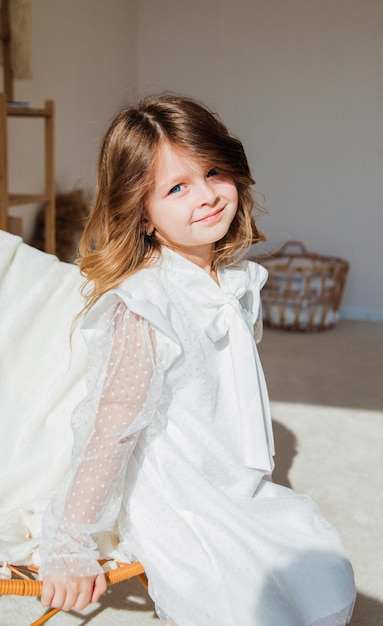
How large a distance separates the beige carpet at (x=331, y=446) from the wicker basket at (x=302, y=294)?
0.08 m

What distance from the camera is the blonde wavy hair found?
1249 mm

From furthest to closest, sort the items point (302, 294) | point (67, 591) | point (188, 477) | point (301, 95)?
point (301, 95)
point (302, 294)
point (188, 477)
point (67, 591)

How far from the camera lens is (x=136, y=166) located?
124 centimetres

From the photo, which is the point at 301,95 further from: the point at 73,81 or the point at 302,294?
the point at 73,81

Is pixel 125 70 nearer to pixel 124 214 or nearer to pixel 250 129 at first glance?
pixel 250 129

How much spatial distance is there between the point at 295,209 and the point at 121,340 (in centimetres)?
336

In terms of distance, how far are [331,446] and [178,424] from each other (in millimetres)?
1405

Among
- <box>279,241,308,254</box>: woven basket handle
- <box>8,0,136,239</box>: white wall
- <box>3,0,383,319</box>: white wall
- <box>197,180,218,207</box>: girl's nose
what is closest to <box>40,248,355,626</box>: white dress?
<box>197,180,218,207</box>: girl's nose

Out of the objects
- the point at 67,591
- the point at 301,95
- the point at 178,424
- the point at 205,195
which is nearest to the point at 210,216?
the point at 205,195

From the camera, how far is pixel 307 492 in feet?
7.24

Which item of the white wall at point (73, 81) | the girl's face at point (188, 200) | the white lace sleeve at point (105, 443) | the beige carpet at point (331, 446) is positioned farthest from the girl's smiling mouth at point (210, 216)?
the white wall at point (73, 81)

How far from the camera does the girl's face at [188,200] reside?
1.25 metres

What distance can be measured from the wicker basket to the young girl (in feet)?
8.75

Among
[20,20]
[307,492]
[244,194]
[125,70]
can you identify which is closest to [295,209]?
[125,70]
